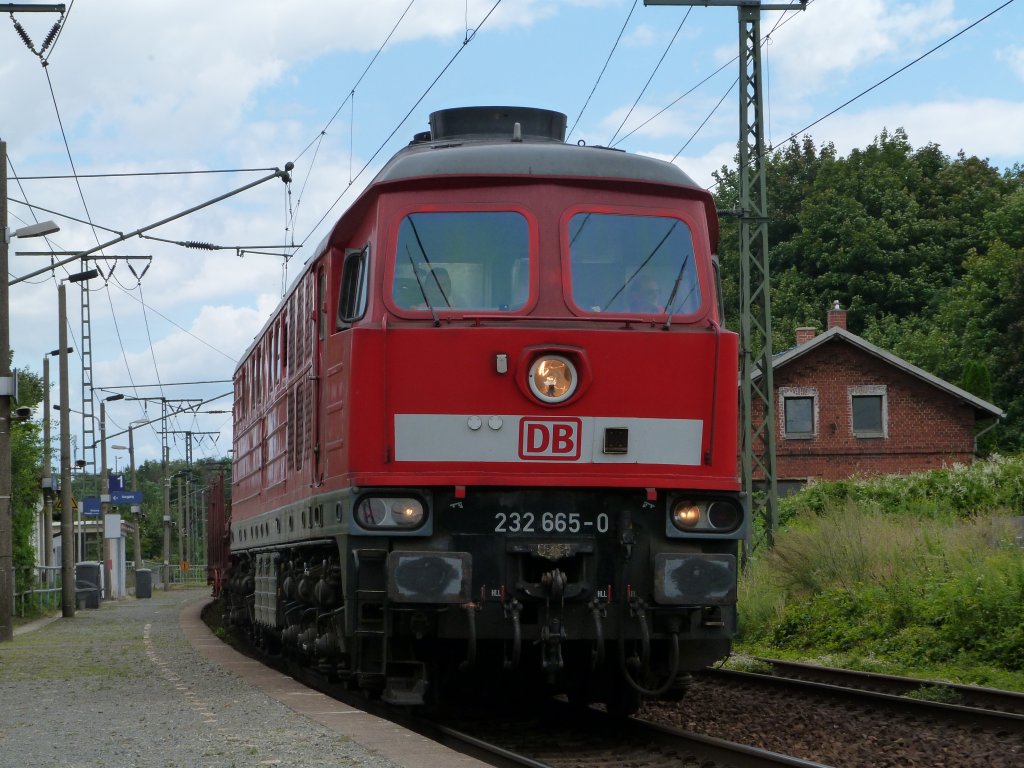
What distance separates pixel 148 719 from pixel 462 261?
379 cm

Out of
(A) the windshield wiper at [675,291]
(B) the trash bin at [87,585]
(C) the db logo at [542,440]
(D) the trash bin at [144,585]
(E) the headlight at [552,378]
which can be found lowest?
(D) the trash bin at [144,585]

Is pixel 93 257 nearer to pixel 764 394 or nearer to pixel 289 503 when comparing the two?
pixel 764 394

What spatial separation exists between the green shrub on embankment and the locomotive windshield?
5.52m

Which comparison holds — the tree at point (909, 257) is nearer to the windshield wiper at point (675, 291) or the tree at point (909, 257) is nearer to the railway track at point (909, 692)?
the railway track at point (909, 692)

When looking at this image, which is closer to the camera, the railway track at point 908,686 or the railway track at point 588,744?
the railway track at point 588,744

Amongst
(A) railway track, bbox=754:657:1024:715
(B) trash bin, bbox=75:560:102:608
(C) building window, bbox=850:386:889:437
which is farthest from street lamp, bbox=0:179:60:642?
(C) building window, bbox=850:386:889:437

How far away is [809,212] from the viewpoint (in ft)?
199

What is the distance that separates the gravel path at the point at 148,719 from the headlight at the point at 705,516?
2394 mm

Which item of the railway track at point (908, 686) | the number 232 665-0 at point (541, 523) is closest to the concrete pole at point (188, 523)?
the railway track at point (908, 686)

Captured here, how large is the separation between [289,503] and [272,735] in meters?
3.38

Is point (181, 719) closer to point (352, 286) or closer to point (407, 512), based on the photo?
point (407, 512)

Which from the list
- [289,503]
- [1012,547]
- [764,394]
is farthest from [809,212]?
[289,503]

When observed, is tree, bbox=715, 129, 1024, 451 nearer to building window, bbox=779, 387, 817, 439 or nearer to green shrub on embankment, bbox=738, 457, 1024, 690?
building window, bbox=779, 387, 817, 439

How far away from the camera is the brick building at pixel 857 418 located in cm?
4191
